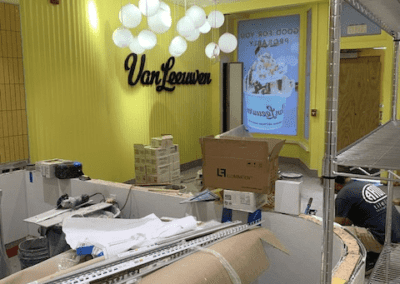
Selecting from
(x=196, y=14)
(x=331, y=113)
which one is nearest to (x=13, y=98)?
(x=196, y=14)

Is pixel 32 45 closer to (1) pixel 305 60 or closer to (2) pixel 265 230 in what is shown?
(2) pixel 265 230

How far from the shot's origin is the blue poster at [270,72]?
933 cm

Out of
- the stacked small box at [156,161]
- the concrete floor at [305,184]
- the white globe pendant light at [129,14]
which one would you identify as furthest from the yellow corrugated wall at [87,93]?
the white globe pendant light at [129,14]

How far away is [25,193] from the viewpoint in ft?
16.5

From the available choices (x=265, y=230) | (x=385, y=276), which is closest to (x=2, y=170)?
(x=265, y=230)

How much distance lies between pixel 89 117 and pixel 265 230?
14.7ft

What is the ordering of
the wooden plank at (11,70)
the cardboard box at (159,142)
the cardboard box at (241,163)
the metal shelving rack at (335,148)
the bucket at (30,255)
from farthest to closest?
the cardboard box at (159,142) → the wooden plank at (11,70) → the bucket at (30,255) → the cardboard box at (241,163) → the metal shelving rack at (335,148)

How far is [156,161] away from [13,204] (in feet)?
8.58

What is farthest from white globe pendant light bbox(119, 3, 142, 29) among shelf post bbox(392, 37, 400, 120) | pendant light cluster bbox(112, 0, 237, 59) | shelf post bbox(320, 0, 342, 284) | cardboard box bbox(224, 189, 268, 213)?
shelf post bbox(320, 0, 342, 284)

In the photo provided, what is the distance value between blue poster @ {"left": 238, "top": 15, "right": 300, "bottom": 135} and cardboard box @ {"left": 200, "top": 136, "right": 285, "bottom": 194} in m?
6.91

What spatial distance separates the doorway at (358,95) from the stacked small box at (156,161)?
3.57 meters

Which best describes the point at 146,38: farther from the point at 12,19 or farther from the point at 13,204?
the point at 13,204

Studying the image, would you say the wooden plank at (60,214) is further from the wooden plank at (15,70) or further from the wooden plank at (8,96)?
the wooden plank at (15,70)

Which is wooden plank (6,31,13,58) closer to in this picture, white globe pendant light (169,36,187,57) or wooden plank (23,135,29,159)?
wooden plank (23,135,29,159)
